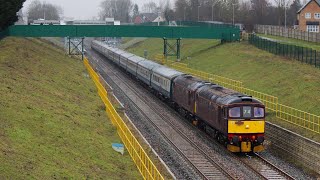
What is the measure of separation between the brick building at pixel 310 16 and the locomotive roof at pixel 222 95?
69.3 metres

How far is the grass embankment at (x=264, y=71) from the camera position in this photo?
116ft

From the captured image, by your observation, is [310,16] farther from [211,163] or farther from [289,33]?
[211,163]

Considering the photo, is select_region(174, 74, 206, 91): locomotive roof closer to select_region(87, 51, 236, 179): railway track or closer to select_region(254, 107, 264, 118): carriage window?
select_region(87, 51, 236, 179): railway track

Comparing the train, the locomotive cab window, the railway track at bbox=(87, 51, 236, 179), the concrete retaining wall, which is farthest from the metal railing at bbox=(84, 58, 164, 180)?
the concrete retaining wall

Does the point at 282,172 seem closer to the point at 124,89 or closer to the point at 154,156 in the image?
the point at 154,156

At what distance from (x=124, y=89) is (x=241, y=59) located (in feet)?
52.3

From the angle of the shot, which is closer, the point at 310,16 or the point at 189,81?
the point at 189,81

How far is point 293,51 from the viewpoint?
5153 cm

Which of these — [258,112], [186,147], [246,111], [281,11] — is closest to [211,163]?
[246,111]

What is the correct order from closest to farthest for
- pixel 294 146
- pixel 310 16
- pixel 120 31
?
1. pixel 294 146
2. pixel 120 31
3. pixel 310 16

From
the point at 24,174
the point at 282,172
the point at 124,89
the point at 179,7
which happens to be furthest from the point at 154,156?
the point at 179,7

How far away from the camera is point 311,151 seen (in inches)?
1027

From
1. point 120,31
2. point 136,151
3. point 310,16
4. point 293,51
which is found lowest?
point 136,151

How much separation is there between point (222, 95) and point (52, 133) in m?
10.1
